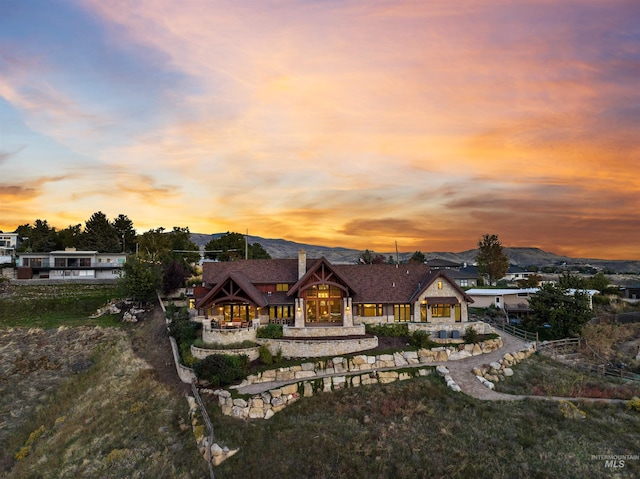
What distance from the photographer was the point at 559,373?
109 ft

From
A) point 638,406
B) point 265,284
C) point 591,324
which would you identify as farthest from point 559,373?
point 265,284

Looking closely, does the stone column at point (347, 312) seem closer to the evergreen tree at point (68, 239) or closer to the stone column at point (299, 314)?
the stone column at point (299, 314)

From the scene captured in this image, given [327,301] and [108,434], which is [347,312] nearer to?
[327,301]

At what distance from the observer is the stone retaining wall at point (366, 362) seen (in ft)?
104

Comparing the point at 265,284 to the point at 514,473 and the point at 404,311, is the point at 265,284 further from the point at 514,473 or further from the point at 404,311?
the point at 514,473

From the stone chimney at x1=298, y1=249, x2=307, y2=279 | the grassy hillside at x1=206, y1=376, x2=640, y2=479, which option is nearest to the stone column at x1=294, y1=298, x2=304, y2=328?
the stone chimney at x1=298, y1=249, x2=307, y2=279

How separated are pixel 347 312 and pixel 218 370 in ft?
44.8

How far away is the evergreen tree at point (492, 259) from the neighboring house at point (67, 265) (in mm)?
66963

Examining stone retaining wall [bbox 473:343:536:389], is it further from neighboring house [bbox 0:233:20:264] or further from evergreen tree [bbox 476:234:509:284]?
neighboring house [bbox 0:233:20:264]

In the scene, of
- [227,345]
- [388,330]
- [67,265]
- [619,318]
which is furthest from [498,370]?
[67,265]

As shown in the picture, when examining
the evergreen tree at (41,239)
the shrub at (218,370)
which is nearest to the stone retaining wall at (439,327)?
the shrub at (218,370)

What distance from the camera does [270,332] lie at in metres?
36.5

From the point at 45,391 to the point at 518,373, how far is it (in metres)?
39.8

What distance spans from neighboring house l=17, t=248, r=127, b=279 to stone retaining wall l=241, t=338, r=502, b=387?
2015 inches
